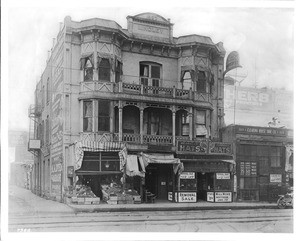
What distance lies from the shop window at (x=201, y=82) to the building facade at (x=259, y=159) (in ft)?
6.59

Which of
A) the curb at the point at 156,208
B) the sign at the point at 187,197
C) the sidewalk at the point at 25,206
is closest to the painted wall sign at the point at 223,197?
the sign at the point at 187,197

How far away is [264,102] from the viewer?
1817cm

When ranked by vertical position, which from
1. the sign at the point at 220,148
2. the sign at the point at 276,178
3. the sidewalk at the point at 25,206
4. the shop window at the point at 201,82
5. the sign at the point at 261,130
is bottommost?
the sidewalk at the point at 25,206

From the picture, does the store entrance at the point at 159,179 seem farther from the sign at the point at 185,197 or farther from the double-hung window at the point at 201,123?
the double-hung window at the point at 201,123

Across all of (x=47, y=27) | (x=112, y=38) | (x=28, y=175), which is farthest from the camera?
(x=28, y=175)

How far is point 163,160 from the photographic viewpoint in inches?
699

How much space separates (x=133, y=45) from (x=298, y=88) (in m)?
8.35

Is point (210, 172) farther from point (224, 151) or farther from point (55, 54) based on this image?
point (55, 54)

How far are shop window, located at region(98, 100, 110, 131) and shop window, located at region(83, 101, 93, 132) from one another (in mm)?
317

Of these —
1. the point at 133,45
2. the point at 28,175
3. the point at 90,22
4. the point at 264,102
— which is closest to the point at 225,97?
the point at 264,102

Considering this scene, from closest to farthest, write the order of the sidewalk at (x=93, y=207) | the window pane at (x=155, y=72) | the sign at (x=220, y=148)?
the sidewalk at (x=93, y=207), the sign at (x=220, y=148), the window pane at (x=155, y=72)

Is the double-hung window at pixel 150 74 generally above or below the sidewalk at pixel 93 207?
above

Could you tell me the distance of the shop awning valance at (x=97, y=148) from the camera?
54.6 ft

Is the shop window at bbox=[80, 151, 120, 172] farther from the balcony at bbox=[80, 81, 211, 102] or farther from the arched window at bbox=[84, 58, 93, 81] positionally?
the arched window at bbox=[84, 58, 93, 81]
